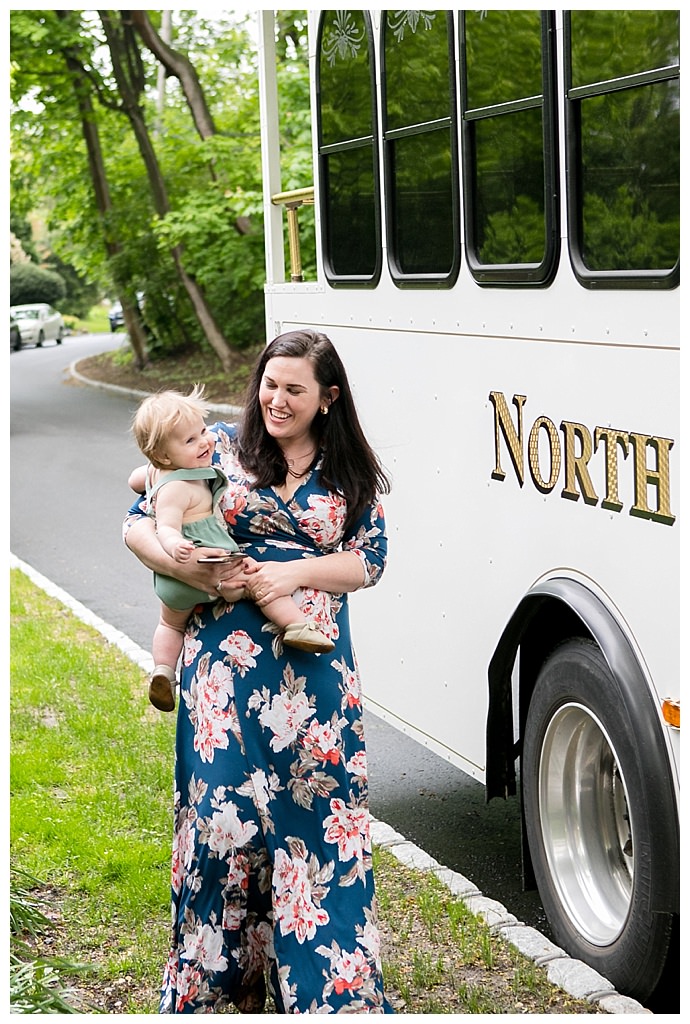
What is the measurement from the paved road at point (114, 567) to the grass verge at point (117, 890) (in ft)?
1.82

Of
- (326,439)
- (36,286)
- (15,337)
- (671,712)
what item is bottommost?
(671,712)

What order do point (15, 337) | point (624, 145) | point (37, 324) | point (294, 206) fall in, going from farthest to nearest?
point (37, 324), point (15, 337), point (294, 206), point (624, 145)

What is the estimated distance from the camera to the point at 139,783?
549cm

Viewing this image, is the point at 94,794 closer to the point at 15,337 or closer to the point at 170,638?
the point at 170,638

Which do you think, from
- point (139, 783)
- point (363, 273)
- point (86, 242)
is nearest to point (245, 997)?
point (139, 783)

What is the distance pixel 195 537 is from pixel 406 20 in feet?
7.60

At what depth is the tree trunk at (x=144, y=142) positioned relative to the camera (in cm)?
2289

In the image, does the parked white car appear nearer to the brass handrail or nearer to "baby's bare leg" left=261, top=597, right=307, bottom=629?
the brass handrail

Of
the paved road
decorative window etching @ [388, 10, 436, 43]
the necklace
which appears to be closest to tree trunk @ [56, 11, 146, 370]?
the paved road

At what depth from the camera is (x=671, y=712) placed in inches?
128

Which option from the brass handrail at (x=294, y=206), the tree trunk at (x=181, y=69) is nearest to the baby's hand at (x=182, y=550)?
the brass handrail at (x=294, y=206)

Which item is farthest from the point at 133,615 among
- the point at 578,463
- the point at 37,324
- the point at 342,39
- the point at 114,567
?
the point at 37,324

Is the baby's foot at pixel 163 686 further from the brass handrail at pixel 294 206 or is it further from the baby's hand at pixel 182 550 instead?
the brass handrail at pixel 294 206

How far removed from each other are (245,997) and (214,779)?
1.98 ft
